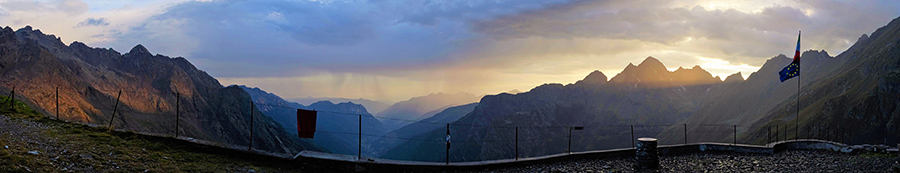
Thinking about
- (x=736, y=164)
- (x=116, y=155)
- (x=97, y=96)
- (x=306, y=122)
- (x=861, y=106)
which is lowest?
(x=736, y=164)

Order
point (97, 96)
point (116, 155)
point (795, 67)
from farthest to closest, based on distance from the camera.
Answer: point (97, 96), point (795, 67), point (116, 155)

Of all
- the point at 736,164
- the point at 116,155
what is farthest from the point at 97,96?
the point at 736,164

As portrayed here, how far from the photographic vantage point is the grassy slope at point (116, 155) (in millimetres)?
11846

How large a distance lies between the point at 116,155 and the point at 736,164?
23.9 metres

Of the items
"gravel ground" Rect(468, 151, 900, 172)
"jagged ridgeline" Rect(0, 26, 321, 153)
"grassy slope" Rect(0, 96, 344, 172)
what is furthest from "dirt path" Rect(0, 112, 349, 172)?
"jagged ridgeline" Rect(0, 26, 321, 153)

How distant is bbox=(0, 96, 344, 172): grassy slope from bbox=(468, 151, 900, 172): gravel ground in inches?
391

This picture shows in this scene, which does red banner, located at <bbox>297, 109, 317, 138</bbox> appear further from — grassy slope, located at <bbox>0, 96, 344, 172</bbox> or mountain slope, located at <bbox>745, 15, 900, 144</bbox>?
mountain slope, located at <bbox>745, 15, 900, 144</bbox>

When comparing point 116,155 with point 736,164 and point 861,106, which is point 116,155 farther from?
point 861,106

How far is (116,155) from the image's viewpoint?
1374 cm

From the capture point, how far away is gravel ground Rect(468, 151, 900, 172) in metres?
16.7

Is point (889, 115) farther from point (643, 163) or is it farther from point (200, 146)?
point (200, 146)

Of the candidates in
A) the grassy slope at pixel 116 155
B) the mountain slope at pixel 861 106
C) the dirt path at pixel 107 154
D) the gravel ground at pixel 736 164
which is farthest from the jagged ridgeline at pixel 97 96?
the mountain slope at pixel 861 106

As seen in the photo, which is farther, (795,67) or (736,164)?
(795,67)

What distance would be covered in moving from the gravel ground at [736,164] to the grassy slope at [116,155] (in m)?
9.92
